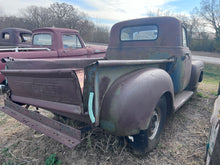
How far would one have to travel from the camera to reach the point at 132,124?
167 centimetres

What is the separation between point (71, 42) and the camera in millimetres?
5707

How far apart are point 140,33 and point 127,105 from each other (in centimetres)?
229

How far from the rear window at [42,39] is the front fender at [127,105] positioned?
439 centimetres

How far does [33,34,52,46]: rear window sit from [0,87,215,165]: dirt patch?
3331 millimetres

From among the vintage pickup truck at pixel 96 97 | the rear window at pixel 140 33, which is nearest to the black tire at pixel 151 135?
the vintage pickup truck at pixel 96 97

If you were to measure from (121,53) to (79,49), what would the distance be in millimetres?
2757

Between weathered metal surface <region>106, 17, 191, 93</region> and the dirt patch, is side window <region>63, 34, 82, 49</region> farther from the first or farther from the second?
the dirt patch

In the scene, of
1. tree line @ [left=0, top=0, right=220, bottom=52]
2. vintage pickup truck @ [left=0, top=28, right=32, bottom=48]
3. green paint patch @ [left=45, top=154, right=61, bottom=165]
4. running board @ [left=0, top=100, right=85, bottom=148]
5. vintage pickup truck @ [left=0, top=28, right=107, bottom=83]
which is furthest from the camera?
tree line @ [left=0, top=0, right=220, bottom=52]

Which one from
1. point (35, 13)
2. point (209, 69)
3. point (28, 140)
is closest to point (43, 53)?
point (28, 140)

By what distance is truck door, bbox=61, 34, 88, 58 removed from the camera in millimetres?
5407

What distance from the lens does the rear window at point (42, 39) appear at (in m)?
5.40

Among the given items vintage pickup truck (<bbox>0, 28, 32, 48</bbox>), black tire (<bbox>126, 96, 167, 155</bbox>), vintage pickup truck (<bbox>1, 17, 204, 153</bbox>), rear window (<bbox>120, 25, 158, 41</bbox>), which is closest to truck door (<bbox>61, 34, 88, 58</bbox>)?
vintage pickup truck (<bbox>0, 28, 32, 48</bbox>)

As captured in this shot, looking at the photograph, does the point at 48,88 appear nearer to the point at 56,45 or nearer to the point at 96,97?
the point at 96,97

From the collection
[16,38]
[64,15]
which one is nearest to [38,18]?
[64,15]
